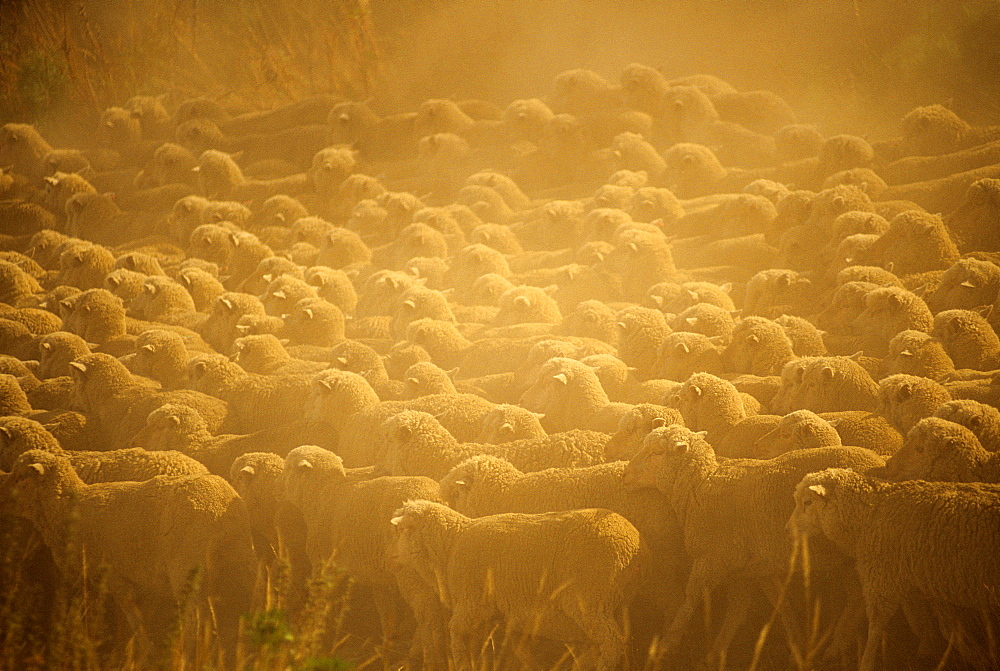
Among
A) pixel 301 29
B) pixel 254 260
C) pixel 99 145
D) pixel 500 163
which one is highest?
pixel 301 29

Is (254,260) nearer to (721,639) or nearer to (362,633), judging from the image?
(362,633)

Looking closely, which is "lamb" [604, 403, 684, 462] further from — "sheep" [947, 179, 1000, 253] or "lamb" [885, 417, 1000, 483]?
"sheep" [947, 179, 1000, 253]

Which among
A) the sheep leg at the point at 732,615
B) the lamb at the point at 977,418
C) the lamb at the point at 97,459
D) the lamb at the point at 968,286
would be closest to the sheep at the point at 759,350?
the lamb at the point at 968,286

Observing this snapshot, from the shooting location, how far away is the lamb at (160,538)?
6145 millimetres

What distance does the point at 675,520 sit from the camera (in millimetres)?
5926

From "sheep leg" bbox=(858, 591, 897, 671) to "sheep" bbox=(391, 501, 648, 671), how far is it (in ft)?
3.85

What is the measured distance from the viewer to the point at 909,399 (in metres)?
6.56

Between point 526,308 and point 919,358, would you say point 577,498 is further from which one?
point 526,308

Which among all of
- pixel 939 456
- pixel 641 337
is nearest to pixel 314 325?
pixel 641 337

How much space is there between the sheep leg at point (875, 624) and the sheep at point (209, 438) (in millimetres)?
4017

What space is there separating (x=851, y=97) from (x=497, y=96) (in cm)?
619

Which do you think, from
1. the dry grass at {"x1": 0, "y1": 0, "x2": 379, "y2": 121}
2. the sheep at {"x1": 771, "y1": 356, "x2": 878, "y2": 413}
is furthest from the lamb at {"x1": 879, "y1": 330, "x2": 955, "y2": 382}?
the dry grass at {"x1": 0, "y1": 0, "x2": 379, "y2": 121}

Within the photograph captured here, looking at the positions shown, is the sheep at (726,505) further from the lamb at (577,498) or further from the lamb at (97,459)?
the lamb at (97,459)

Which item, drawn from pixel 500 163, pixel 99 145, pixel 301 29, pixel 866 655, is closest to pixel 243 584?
pixel 866 655
